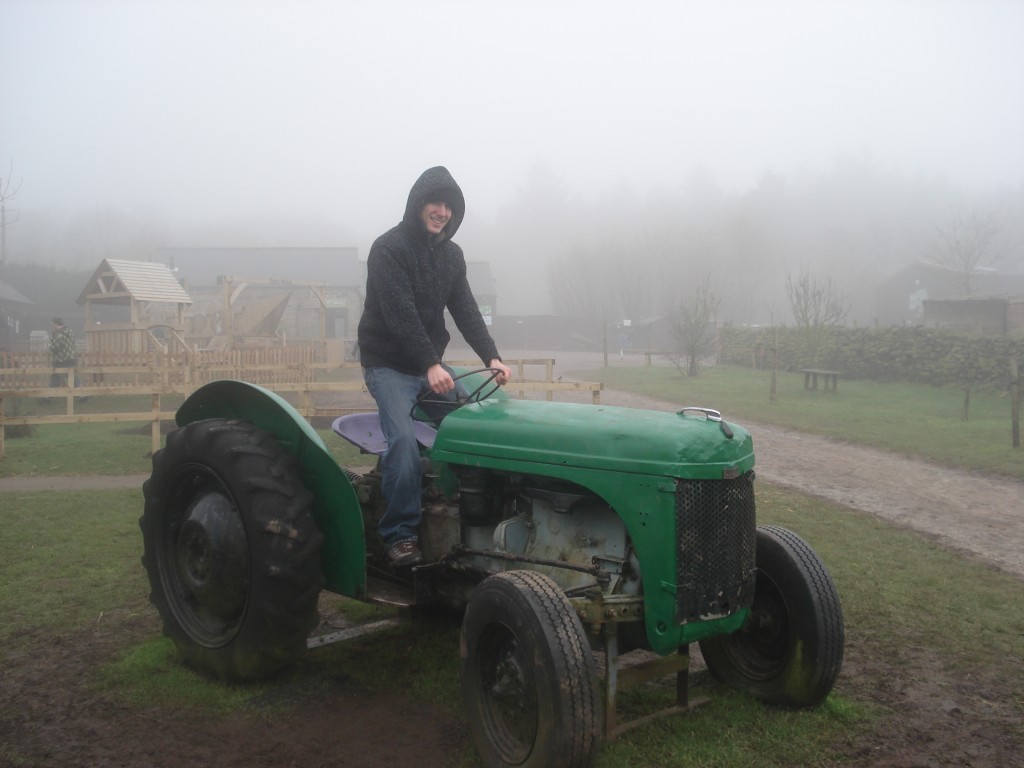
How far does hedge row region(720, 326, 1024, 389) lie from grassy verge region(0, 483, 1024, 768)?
13983 millimetres

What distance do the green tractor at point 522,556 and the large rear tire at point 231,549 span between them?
0.01m

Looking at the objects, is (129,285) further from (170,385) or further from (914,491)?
(914,491)

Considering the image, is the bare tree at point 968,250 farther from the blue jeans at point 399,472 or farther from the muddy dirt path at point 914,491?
the blue jeans at point 399,472

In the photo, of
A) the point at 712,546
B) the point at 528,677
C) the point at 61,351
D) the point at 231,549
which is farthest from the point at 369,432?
the point at 61,351

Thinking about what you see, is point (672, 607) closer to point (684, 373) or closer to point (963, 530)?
point (963, 530)

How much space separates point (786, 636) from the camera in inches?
150

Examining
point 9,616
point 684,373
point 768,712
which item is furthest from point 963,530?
point 684,373

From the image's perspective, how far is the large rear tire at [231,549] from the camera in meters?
3.77

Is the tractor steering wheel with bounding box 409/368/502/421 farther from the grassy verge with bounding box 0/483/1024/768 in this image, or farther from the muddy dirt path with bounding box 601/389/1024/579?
the muddy dirt path with bounding box 601/389/1024/579

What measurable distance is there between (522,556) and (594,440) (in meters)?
0.67

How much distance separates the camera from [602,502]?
3.50m

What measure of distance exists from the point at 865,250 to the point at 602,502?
235 feet

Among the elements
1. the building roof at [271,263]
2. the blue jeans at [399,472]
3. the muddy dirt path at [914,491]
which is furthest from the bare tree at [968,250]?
the blue jeans at [399,472]

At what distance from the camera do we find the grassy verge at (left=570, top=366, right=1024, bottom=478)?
12.0 meters
